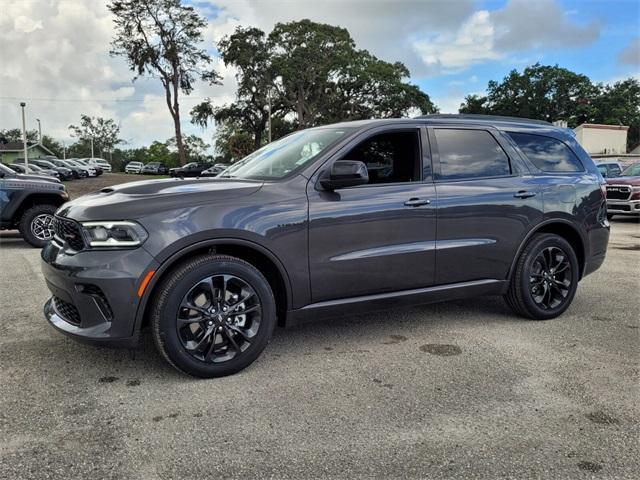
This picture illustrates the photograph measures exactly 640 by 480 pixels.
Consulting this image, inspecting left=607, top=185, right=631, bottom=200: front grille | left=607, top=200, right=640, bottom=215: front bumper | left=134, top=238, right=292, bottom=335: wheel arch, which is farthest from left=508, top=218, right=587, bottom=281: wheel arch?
left=607, top=185, right=631, bottom=200: front grille

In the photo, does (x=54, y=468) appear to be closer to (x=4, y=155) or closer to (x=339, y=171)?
(x=339, y=171)

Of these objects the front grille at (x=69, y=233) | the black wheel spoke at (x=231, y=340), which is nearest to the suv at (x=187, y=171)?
the front grille at (x=69, y=233)

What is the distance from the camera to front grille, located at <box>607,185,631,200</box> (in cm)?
1321

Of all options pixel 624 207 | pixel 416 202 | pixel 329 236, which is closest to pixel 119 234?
pixel 329 236

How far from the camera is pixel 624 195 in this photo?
13.3m

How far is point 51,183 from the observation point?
31.1ft

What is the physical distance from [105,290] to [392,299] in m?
2.01

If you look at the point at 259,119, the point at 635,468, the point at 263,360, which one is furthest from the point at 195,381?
the point at 259,119

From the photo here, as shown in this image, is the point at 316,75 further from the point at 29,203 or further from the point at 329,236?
the point at 329,236

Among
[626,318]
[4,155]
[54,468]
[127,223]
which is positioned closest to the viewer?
[54,468]

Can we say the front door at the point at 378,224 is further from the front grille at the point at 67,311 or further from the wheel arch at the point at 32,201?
the wheel arch at the point at 32,201

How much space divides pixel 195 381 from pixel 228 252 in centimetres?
85

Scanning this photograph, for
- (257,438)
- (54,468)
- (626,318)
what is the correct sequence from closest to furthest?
(54,468) → (257,438) → (626,318)

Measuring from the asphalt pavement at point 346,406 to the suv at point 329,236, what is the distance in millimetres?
344
